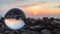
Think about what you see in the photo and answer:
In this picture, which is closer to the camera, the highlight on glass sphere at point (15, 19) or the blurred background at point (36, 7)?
the highlight on glass sphere at point (15, 19)

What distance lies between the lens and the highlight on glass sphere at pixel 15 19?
709mm

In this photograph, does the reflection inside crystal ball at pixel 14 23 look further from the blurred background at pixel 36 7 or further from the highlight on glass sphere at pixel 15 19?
the blurred background at pixel 36 7

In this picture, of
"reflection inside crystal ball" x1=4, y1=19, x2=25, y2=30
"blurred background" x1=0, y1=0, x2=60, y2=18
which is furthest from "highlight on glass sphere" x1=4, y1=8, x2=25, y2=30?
"blurred background" x1=0, y1=0, x2=60, y2=18

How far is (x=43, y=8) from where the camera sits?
2.78ft

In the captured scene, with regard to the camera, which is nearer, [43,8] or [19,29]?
[19,29]

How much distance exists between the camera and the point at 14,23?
0.73 metres

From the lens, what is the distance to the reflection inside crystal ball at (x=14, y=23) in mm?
728

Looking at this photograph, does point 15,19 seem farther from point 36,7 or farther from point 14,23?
point 36,7

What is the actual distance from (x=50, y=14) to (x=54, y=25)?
0.41ft

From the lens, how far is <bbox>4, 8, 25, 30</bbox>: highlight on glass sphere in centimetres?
71

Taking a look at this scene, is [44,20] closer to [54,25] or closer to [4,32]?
[54,25]

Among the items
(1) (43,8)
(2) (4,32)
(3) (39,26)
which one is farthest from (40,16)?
(2) (4,32)

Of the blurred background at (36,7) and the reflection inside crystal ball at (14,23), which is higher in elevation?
the blurred background at (36,7)

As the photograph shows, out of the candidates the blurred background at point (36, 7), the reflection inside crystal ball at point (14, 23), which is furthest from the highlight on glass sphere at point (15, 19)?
the blurred background at point (36, 7)
